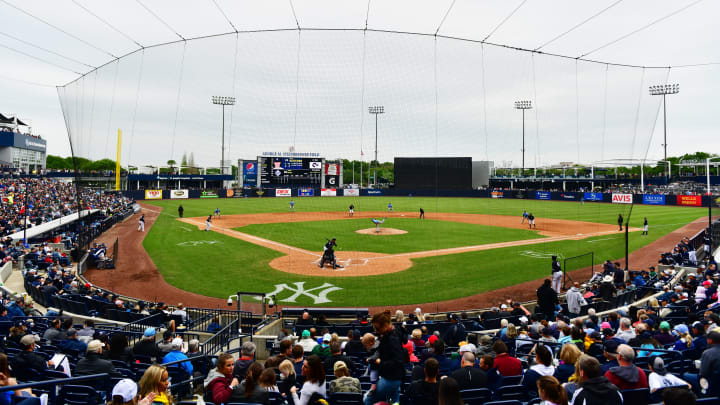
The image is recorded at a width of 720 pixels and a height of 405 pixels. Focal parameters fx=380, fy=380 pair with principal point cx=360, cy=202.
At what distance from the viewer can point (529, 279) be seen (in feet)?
62.2

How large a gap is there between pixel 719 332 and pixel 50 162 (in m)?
181

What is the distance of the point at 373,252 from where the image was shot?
25.0 metres

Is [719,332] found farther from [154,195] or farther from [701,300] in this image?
[154,195]

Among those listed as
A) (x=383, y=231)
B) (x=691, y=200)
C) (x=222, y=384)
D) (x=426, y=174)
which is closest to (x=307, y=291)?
(x=222, y=384)

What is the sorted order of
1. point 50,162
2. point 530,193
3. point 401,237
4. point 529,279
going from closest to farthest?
point 529,279 → point 401,237 → point 530,193 → point 50,162

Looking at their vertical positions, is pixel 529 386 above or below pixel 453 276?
above

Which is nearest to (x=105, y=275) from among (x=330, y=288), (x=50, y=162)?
(x=330, y=288)

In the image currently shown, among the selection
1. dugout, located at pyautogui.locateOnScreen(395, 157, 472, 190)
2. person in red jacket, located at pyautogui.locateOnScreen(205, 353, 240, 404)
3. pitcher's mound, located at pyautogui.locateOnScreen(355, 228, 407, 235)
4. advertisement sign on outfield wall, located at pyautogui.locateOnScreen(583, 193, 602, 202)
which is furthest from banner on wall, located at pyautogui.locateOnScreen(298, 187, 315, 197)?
person in red jacket, located at pyautogui.locateOnScreen(205, 353, 240, 404)

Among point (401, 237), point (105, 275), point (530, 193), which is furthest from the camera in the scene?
point (530, 193)

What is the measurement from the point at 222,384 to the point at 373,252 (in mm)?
20424

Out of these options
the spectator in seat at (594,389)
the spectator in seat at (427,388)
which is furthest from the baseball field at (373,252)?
the spectator in seat at (594,389)

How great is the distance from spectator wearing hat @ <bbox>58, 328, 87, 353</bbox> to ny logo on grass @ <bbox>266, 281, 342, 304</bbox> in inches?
343

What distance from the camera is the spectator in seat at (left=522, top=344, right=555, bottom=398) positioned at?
17.5 ft

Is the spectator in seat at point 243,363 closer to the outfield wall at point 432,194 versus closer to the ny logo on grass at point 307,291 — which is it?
the ny logo on grass at point 307,291
